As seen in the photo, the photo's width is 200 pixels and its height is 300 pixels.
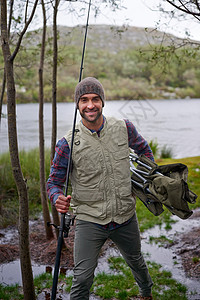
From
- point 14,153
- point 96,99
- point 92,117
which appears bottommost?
point 14,153

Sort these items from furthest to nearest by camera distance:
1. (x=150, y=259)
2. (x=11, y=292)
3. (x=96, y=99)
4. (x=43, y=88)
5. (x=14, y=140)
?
(x=43, y=88), (x=150, y=259), (x=11, y=292), (x=14, y=140), (x=96, y=99)

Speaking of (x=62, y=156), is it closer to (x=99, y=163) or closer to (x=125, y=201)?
(x=99, y=163)

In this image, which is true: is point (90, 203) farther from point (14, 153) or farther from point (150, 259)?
point (150, 259)

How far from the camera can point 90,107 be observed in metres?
2.47

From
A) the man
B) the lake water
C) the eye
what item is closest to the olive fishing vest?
the man

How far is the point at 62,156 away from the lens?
246 centimetres

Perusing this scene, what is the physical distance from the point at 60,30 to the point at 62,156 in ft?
12.8

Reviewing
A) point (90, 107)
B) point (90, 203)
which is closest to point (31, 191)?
point (90, 203)

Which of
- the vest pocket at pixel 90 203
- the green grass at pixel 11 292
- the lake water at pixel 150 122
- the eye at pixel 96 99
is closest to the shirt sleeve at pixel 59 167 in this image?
the vest pocket at pixel 90 203

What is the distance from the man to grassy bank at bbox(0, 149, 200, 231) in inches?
133

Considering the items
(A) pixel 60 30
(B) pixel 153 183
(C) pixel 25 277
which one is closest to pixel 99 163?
(B) pixel 153 183

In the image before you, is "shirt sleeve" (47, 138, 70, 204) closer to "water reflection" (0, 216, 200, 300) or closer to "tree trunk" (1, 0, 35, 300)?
"tree trunk" (1, 0, 35, 300)

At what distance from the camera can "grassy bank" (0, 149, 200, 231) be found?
624cm

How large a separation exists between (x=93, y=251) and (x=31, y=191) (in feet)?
18.2
